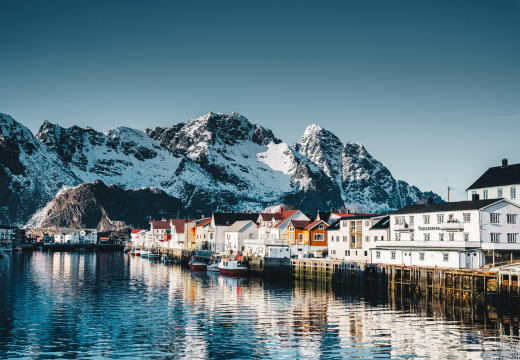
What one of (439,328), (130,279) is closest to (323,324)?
(439,328)

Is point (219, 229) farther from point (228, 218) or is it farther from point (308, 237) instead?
point (308, 237)

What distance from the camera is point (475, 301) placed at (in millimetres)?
53562

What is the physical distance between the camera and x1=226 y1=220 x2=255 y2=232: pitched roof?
388 ft

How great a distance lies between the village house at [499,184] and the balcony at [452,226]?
1529 cm

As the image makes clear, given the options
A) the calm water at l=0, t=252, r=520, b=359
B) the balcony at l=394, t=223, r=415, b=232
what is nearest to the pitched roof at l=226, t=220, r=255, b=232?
the balcony at l=394, t=223, r=415, b=232

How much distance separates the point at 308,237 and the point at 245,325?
55.7 meters

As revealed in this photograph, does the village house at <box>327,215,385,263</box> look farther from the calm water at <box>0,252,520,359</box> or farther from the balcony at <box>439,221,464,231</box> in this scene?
the calm water at <box>0,252,520,359</box>

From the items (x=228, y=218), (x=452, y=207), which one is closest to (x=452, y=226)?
(x=452, y=207)

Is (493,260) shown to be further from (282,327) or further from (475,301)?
(282,327)

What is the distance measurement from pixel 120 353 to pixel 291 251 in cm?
6854

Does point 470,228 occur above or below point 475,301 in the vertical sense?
above

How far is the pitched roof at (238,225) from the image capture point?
388ft

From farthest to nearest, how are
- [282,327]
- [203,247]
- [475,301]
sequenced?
[203,247] → [475,301] → [282,327]

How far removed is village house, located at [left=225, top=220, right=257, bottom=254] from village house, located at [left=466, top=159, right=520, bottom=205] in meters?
49.9
